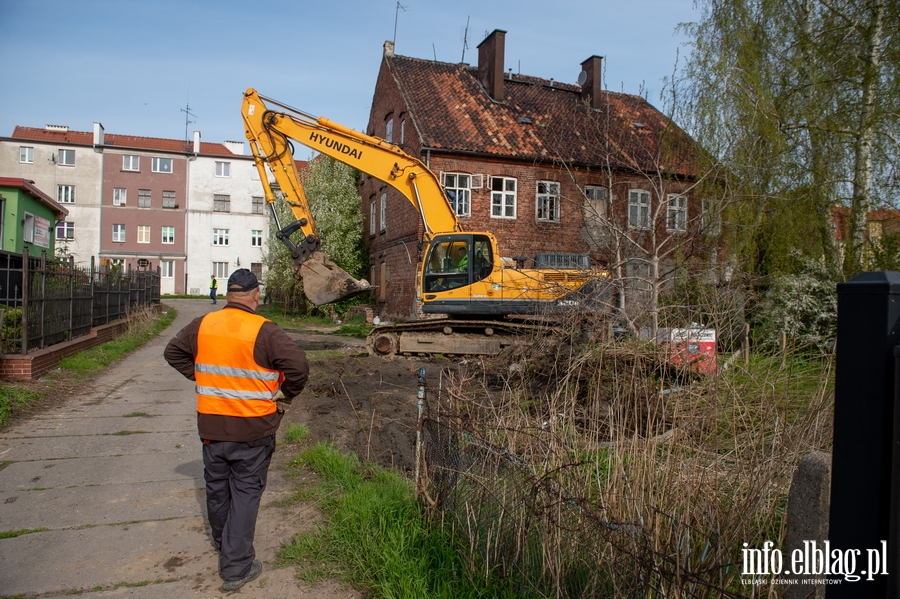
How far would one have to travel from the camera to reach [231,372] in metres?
3.93

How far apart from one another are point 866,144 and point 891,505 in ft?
43.5

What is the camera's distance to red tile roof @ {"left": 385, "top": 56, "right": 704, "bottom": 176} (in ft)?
79.8

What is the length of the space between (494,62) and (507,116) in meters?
2.32

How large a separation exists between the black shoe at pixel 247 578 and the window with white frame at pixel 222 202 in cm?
5082

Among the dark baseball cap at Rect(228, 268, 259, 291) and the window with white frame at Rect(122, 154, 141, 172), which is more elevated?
the window with white frame at Rect(122, 154, 141, 172)

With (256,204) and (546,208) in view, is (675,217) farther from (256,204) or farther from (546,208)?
(256,204)

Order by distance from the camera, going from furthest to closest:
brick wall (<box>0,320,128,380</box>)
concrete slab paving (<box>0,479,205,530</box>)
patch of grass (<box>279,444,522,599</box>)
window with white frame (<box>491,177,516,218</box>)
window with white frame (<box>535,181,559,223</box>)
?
window with white frame (<box>535,181,559,223</box>) < window with white frame (<box>491,177,516,218</box>) < brick wall (<box>0,320,128,380</box>) < concrete slab paving (<box>0,479,205,530</box>) < patch of grass (<box>279,444,522,599</box>)

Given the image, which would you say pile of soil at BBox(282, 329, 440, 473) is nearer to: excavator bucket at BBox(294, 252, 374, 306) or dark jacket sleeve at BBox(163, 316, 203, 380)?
excavator bucket at BBox(294, 252, 374, 306)

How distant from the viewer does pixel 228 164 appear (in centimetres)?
5166

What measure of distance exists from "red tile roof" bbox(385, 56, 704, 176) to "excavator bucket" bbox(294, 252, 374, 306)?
428 inches

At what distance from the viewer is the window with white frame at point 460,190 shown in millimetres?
24266

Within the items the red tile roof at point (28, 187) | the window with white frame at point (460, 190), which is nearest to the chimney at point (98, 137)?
the red tile roof at point (28, 187)

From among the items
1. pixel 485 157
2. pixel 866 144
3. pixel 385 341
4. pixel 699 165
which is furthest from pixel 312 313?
pixel 866 144

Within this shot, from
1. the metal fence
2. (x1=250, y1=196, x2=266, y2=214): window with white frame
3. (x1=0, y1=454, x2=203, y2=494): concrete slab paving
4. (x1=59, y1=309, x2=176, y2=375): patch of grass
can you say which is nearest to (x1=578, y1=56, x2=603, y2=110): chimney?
(x1=59, y1=309, x2=176, y2=375): patch of grass
